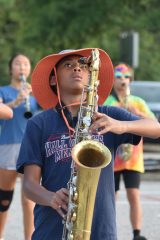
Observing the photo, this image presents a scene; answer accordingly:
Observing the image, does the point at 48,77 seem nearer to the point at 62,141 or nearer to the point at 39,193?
the point at 62,141

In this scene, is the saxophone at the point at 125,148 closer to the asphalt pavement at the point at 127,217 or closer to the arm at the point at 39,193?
the asphalt pavement at the point at 127,217

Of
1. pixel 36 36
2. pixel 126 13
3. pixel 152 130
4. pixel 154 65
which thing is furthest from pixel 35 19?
pixel 152 130

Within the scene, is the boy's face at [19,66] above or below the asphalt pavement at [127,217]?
above

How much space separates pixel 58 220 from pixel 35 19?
20768mm

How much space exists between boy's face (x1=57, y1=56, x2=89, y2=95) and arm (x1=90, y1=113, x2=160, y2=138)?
357 mm

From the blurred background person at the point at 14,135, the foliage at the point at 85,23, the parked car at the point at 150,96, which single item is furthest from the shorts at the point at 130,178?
the foliage at the point at 85,23

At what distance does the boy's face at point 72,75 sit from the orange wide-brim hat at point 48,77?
0.12 ft

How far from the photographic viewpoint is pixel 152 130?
3.99 meters

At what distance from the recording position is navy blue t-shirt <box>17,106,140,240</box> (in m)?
3.93

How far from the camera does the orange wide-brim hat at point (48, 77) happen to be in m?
4.12

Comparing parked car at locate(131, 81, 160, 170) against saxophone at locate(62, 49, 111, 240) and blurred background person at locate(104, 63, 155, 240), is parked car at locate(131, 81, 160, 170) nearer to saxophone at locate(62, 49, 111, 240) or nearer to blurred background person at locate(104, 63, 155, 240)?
blurred background person at locate(104, 63, 155, 240)

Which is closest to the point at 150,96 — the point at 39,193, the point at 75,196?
the point at 39,193

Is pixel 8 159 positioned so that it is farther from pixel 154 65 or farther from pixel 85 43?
pixel 154 65

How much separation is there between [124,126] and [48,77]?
678 mm
